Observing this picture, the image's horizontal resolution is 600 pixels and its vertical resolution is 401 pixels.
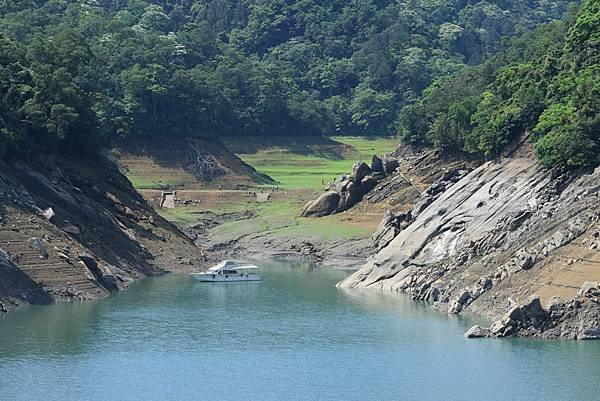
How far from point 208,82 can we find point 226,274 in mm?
55276

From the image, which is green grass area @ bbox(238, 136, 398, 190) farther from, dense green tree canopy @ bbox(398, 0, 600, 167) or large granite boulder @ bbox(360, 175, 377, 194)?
large granite boulder @ bbox(360, 175, 377, 194)

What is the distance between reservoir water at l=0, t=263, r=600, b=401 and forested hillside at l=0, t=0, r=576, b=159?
16.7 meters

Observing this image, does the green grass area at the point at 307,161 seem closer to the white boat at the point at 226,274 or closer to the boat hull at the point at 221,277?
the white boat at the point at 226,274

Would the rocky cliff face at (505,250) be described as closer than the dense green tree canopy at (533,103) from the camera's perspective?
Yes

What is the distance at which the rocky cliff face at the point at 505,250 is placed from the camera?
7088 centimetres

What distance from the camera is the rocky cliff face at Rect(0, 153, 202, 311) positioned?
84.1m

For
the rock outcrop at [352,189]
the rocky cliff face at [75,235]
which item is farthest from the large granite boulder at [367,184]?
the rocky cliff face at [75,235]

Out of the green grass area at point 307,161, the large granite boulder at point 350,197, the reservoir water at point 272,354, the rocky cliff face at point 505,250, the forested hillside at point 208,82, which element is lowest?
the reservoir water at point 272,354

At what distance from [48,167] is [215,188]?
112ft

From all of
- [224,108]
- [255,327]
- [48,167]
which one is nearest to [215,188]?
[224,108]

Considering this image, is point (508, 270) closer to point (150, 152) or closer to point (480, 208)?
point (480, 208)

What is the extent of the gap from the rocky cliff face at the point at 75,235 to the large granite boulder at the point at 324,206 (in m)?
13.1

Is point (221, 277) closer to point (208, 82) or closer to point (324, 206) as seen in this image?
point (324, 206)

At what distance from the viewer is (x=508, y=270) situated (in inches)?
3108
